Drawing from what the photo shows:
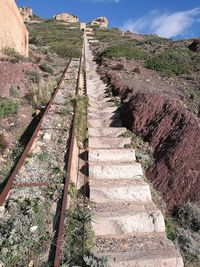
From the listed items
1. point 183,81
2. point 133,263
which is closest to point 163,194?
point 133,263

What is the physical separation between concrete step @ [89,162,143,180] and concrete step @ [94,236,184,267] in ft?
6.69

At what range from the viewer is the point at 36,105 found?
13688mm

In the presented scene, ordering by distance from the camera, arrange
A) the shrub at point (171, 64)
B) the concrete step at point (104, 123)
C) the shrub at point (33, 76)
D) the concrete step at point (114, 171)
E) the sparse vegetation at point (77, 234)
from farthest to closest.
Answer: the shrub at point (171, 64), the shrub at point (33, 76), the concrete step at point (104, 123), the concrete step at point (114, 171), the sparse vegetation at point (77, 234)

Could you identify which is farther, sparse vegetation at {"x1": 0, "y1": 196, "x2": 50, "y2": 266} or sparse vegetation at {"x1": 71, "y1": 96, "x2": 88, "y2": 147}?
sparse vegetation at {"x1": 71, "y1": 96, "x2": 88, "y2": 147}

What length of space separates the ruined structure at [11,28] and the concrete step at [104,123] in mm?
9492

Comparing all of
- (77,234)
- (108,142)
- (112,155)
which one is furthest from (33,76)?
(77,234)

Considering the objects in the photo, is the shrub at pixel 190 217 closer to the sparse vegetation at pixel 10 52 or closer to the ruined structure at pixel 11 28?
the sparse vegetation at pixel 10 52

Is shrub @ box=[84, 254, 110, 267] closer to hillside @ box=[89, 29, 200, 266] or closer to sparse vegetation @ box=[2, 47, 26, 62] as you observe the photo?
hillside @ box=[89, 29, 200, 266]

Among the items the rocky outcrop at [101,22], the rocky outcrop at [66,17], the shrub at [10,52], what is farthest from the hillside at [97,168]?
the rocky outcrop at [66,17]

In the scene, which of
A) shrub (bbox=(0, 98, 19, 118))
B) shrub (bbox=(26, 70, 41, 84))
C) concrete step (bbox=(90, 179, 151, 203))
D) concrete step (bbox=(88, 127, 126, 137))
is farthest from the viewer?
shrub (bbox=(26, 70, 41, 84))

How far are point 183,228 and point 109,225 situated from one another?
5.34ft

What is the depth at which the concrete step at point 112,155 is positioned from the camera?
9.60 metres

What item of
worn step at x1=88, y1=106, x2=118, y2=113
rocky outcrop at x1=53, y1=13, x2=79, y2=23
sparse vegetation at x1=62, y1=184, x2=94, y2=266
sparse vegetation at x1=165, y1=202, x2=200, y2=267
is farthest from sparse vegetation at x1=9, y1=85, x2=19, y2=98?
rocky outcrop at x1=53, y1=13, x2=79, y2=23

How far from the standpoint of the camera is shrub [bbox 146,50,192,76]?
22.8m
